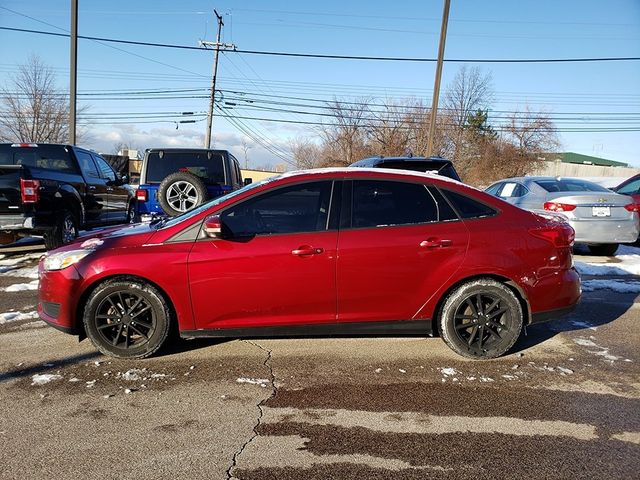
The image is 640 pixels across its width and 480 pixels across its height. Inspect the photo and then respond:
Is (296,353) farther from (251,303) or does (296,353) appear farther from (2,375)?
(2,375)

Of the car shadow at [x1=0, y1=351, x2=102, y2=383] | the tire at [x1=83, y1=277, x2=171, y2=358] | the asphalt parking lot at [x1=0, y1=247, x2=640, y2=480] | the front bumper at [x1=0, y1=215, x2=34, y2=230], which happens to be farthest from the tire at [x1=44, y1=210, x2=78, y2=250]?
the tire at [x1=83, y1=277, x2=171, y2=358]

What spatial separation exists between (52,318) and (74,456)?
5.40ft

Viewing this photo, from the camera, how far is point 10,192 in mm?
7297

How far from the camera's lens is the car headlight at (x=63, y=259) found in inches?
150

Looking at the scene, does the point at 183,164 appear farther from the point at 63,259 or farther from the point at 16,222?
the point at 63,259

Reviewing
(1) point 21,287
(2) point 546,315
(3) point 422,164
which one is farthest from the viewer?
(3) point 422,164

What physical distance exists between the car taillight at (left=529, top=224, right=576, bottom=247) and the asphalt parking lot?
104 cm

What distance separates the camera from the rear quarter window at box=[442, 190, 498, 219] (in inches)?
160

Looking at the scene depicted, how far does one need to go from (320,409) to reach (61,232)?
6.61 meters

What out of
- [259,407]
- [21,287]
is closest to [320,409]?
[259,407]

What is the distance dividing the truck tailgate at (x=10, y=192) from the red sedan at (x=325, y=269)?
423 centimetres

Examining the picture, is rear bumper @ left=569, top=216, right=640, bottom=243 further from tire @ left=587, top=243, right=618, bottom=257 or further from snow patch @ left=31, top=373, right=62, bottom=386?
snow patch @ left=31, top=373, right=62, bottom=386

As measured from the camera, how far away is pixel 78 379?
3564mm

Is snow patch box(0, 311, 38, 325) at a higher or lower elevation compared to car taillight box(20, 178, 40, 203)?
lower
